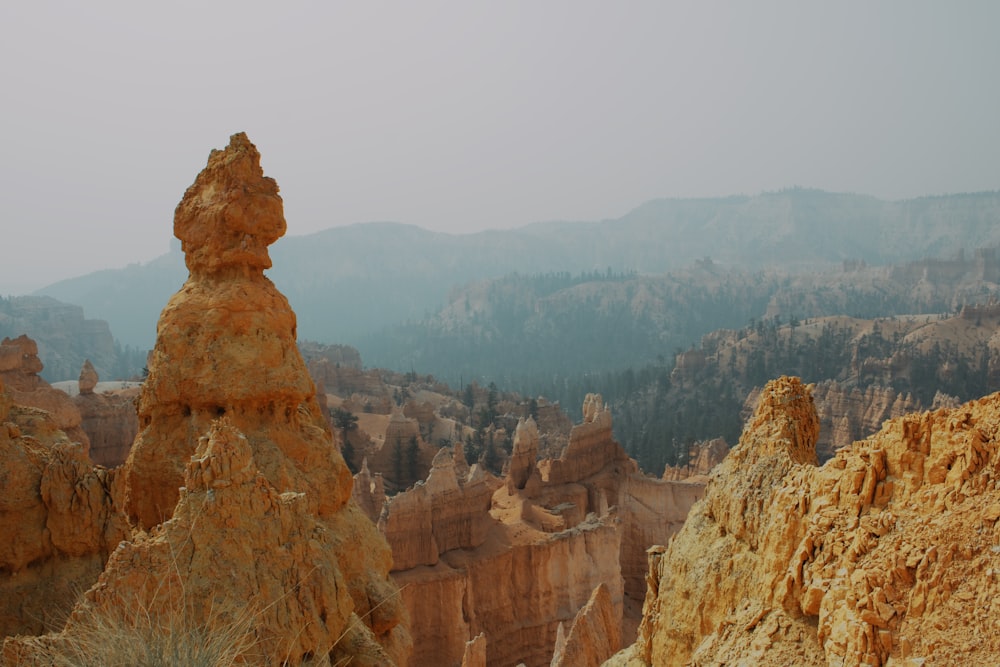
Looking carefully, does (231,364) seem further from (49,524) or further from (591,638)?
(591,638)

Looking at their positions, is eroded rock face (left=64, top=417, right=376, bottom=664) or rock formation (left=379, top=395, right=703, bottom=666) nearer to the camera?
eroded rock face (left=64, top=417, right=376, bottom=664)

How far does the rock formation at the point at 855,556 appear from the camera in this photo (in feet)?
9.93

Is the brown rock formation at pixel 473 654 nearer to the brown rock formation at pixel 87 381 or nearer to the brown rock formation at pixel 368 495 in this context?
the brown rock formation at pixel 368 495

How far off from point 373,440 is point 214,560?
22215 millimetres

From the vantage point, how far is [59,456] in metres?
5.78

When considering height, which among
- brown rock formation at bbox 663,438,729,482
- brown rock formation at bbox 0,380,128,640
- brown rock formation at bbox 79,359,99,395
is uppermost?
brown rock formation at bbox 0,380,128,640

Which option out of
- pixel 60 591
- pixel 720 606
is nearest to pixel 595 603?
pixel 720 606

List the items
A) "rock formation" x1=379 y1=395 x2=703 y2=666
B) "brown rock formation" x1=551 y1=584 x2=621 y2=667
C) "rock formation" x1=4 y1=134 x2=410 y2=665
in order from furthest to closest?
"rock formation" x1=379 y1=395 x2=703 y2=666, "brown rock formation" x1=551 y1=584 x2=621 y2=667, "rock formation" x1=4 y1=134 x2=410 y2=665

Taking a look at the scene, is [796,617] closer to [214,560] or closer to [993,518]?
[993,518]

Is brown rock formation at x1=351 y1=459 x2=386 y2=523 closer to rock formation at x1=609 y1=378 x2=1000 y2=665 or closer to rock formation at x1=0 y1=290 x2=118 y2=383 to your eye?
rock formation at x1=609 y1=378 x2=1000 y2=665

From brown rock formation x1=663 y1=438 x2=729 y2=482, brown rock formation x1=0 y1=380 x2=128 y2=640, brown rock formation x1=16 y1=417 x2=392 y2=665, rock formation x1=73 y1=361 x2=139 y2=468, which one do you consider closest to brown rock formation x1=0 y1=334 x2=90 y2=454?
rock formation x1=73 y1=361 x2=139 y2=468

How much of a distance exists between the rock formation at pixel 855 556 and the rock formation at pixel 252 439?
2.24m

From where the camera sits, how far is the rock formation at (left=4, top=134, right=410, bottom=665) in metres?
4.72

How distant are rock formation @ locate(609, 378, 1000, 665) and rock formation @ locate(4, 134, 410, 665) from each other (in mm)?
Result: 2242
